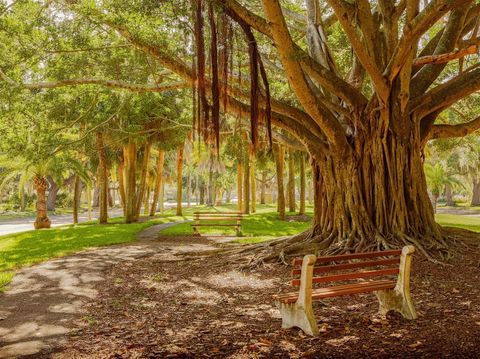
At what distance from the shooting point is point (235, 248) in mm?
10430

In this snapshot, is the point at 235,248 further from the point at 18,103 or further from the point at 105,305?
the point at 18,103

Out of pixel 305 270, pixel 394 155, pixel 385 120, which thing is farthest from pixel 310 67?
pixel 305 270

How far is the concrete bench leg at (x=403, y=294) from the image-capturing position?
16.4ft

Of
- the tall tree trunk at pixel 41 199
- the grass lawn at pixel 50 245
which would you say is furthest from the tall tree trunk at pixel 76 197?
the grass lawn at pixel 50 245

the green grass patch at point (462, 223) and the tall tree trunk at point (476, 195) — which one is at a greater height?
the tall tree trunk at point (476, 195)

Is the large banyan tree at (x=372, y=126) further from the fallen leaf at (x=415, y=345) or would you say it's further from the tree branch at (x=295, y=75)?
the fallen leaf at (x=415, y=345)

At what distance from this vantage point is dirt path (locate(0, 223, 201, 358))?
457 cm

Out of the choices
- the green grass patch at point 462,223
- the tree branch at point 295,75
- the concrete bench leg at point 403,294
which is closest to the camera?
the concrete bench leg at point 403,294

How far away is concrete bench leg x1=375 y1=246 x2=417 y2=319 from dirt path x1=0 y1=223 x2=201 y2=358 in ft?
12.1

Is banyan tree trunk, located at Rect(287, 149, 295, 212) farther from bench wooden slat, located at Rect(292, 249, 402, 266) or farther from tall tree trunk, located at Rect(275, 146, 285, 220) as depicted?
bench wooden slat, located at Rect(292, 249, 402, 266)

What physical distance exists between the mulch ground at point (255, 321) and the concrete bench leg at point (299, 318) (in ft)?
0.29

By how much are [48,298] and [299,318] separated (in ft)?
13.3

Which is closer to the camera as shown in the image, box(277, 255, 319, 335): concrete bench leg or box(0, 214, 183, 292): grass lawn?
box(277, 255, 319, 335): concrete bench leg

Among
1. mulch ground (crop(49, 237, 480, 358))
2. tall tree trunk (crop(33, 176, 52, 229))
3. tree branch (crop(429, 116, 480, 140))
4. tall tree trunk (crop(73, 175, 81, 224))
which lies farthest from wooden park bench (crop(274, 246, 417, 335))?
tall tree trunk (crop(73, 175, 81, 224))
